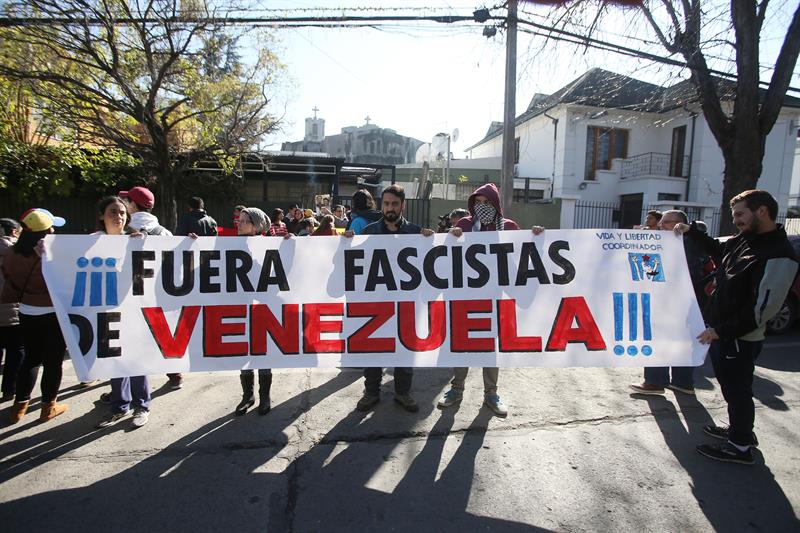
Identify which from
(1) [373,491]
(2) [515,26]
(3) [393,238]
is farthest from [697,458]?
(2) [515,26]

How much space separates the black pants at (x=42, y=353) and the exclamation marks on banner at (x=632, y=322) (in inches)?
171

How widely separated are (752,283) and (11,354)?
5.72m

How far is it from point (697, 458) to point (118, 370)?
4.13 meters

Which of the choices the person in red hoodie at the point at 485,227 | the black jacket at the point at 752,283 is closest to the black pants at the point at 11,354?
the person in red hoodie at the point at 485,227

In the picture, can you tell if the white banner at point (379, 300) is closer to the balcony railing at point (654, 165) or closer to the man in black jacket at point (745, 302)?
the man in black jacket at point (745, 302)

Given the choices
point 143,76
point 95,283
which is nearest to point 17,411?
point 95,283

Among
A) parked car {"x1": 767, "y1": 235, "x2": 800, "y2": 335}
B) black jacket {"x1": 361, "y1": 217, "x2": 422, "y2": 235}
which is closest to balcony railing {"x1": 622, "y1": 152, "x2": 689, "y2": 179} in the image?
parked car {"x1": 767, "y1": 235, "x2": 800, "y2": 335}

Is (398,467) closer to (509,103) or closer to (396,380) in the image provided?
(396,380)

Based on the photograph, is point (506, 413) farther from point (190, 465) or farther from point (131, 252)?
point (131, 252)

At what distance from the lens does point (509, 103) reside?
339 inches

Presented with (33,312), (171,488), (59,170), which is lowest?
(171,488)

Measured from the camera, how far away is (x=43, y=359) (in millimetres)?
3461

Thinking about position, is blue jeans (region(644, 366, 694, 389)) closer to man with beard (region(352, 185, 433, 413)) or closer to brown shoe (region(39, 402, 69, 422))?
man with beard (region(352, 185, 433, 413))

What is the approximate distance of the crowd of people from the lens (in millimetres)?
2777
